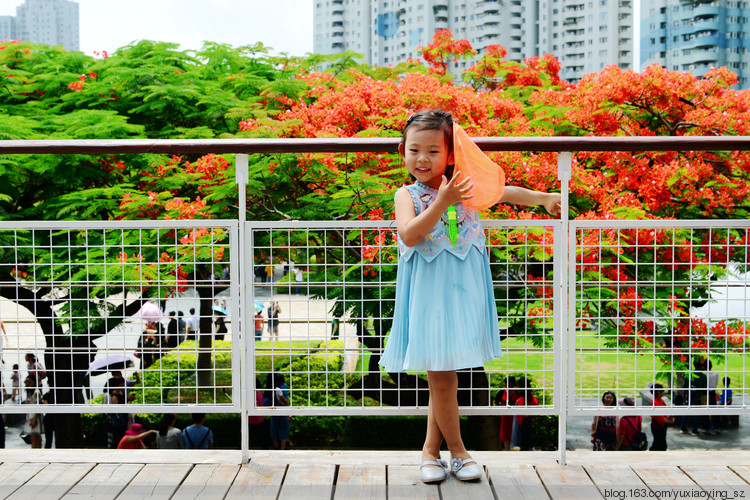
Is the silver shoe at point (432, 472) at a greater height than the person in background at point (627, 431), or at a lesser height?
greater

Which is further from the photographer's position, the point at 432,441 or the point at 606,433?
the point at 606,433

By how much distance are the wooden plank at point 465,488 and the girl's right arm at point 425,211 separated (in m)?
0.79

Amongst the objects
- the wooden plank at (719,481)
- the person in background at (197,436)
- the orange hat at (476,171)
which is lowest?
the person in background at (197,436)

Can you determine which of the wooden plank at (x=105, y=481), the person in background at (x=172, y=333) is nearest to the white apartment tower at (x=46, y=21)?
the person in background at (x=172, y=333)

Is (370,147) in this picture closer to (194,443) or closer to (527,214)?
(527,214)

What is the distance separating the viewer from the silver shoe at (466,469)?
7.00 feet

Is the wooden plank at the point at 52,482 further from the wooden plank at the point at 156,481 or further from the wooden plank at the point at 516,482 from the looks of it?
the wooden plank at the point at 516,482

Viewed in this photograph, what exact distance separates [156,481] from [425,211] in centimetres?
126

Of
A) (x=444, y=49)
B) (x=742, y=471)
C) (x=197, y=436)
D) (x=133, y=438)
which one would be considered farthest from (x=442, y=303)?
(x=444, y=49)

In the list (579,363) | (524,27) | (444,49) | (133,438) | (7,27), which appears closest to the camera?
(579,363)

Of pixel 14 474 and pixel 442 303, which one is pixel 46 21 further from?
pixel 442 303

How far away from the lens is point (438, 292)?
205cm

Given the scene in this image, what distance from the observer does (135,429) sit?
7.49 m

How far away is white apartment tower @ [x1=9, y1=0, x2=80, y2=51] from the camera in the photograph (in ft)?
293
